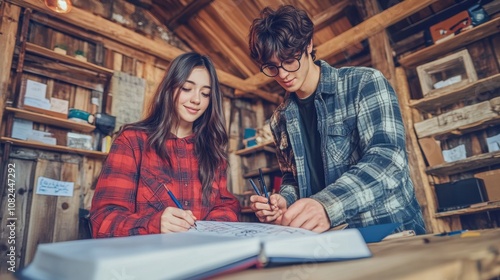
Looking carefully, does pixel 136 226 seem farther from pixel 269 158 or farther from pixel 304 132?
pixel 269 158

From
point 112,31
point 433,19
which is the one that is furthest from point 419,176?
point 112,31

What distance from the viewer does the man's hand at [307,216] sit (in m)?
0.85

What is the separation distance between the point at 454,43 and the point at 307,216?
328 cm

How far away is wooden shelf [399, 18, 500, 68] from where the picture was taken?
3059mm

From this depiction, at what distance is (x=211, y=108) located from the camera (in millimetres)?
1712

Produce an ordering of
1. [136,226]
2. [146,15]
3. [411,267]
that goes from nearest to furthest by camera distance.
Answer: [411,267] < [136,226] < [146,15]

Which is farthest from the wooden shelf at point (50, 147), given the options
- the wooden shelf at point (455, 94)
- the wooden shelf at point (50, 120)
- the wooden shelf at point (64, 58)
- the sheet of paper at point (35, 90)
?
the wooden shelf at point (455, 94)

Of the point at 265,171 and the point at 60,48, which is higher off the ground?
the point at 60,48

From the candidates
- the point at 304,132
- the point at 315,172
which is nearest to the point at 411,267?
the point at 315,172

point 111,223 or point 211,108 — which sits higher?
point 211,108

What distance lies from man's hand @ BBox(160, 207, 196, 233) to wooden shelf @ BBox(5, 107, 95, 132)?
301 cm

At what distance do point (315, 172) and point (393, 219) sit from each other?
41 centimetres

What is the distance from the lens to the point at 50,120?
11.0 ft

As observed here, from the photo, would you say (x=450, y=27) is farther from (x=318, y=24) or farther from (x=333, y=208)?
(x=333, y=208)
